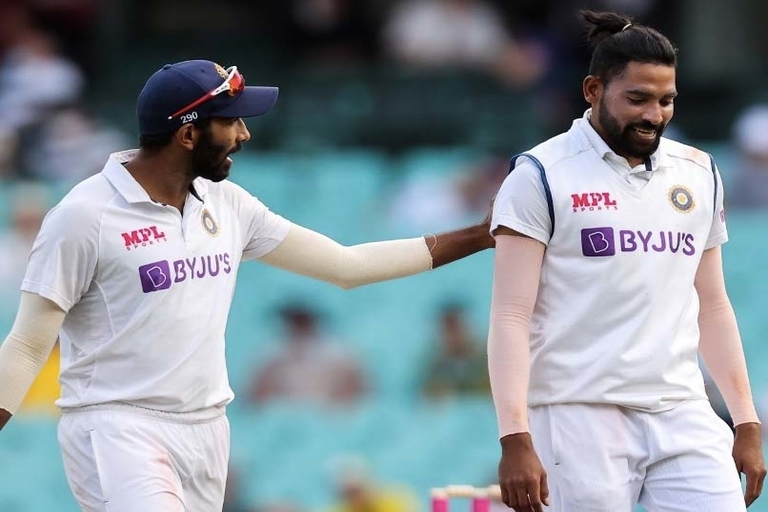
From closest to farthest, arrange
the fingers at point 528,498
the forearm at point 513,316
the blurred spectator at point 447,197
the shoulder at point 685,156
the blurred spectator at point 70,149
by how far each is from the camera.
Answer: the fingers at point 528,498, the forearm at point 513,316, the shoulder at point 685,156, the blurred spectator at point 447,197, the blurred spectator at point 70,149

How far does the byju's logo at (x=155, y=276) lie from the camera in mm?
4824

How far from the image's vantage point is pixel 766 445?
27.8 feet

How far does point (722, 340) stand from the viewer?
16.1ft

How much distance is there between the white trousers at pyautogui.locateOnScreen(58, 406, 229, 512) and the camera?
15.6ft

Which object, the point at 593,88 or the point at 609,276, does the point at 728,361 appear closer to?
the point at 609,276

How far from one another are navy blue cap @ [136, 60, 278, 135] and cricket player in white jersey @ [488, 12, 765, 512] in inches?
31.5

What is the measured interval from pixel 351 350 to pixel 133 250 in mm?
4665

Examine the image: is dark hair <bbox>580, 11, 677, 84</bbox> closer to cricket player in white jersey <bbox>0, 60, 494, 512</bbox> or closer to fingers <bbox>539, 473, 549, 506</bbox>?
cricket player in white jersey <bbox>0, 60, 494, 512</bbox>

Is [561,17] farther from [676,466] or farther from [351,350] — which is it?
[676,466]

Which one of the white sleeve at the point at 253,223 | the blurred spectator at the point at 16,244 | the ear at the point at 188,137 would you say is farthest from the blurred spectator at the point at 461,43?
the ear at the point at 188,137

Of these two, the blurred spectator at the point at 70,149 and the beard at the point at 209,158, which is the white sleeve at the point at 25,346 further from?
the blurred spectator at the point at 70,149

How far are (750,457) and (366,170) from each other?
18.3ft

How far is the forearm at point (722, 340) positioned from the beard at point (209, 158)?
1394 millimetres

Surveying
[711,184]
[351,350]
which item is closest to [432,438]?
[351,350]
